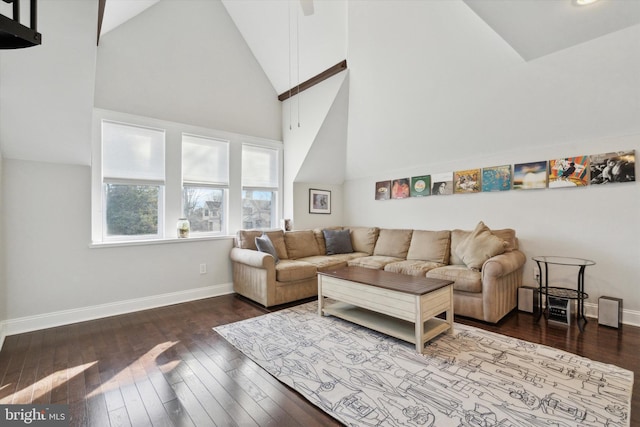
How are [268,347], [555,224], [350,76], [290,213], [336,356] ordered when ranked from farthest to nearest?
[290,213] < [350,76] < [555,224] < [268,347] < [336,356]

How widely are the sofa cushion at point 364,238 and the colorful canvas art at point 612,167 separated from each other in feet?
9.29

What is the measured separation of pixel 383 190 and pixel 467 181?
4.69 feet

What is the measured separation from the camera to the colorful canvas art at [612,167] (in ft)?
9.79

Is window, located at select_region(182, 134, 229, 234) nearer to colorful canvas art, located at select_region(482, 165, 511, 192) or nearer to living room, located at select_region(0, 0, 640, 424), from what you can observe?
living room, located at select_region(0, 0, 640, 424)

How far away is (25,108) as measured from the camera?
262 centimetres

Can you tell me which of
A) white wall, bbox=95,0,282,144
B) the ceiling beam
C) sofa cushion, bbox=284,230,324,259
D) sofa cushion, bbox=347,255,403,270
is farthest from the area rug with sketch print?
the ceiling beam

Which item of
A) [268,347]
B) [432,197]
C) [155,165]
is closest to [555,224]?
[432,197]

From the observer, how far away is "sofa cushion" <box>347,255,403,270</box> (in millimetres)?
4164

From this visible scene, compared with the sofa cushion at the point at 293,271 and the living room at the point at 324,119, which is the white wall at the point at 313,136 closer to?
the living room at the point at 324,119

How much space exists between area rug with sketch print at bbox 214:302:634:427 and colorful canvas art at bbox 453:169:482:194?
6.70 feet

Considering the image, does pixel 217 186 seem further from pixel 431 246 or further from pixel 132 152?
pixel 431 246

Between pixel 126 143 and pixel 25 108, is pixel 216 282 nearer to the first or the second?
pixel 126 143

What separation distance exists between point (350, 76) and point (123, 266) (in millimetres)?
3865

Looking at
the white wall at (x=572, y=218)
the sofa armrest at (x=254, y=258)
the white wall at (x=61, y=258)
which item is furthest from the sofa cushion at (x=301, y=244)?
the white wall at (x=572, y=218)
